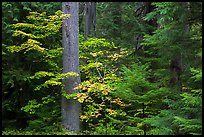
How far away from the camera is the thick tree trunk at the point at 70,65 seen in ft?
28.9

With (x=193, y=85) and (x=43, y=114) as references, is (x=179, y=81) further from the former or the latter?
(x=43, y=114)

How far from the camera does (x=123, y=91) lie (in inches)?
275

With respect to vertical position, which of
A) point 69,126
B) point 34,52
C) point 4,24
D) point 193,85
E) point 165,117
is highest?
point 4,24

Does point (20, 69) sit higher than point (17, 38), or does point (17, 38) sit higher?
point (17, 38)

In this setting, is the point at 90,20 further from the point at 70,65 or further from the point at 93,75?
the point at 70,65

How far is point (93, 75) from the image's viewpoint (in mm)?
9422

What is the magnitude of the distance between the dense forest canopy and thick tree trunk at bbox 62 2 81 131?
30mm

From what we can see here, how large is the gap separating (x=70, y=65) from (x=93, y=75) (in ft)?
3.12

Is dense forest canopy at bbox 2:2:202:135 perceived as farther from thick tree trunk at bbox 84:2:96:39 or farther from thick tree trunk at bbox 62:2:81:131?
thick tree trunk at bbox 84:2:96:39

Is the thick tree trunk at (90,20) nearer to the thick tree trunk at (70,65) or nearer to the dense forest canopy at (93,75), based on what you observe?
the dense forest canopy at (93,75)

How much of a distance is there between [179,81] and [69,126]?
11.9 feet

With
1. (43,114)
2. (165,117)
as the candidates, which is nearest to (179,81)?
(165,117)

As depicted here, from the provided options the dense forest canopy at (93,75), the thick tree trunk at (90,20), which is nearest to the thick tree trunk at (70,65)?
the dense forest canopy at (93,75)

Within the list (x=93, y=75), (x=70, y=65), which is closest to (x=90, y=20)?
(x=93, y=75)
